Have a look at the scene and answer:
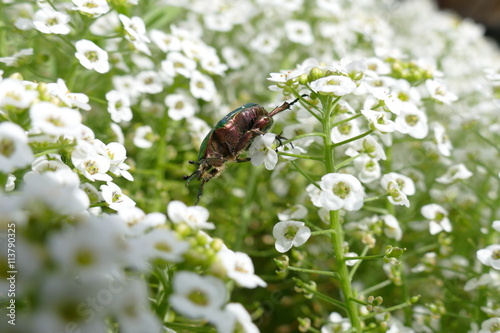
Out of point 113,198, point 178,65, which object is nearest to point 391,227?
point 113,198

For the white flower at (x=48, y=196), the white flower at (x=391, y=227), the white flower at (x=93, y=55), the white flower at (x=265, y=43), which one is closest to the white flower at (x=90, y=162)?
the white flower at (x=48, y=196)

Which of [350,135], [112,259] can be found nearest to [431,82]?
[350,135]

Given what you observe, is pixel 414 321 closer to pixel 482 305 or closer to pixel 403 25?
pixel 482 305

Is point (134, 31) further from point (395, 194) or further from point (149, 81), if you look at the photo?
point (395, 194)

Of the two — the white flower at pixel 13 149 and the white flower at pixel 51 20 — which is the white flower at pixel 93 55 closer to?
the white flower at pixel 51 20

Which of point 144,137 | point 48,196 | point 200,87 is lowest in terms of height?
point 144,137
